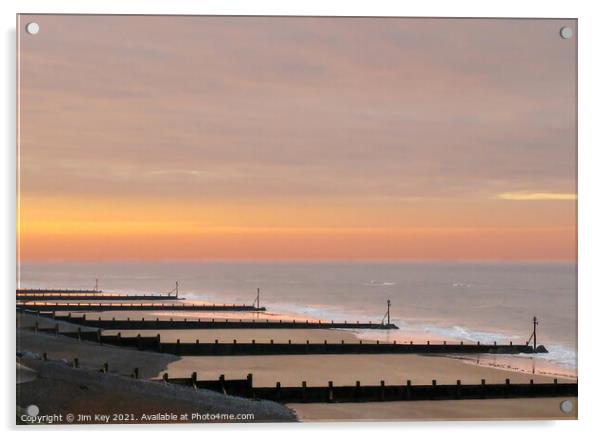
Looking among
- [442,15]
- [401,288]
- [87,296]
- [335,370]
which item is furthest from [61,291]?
[442,15]

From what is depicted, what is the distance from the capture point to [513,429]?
21.4 feet

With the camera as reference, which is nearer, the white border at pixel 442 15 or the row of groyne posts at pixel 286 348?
the white border at pixel 442 15

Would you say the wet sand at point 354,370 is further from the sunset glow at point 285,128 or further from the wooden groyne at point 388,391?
the sunset glow at point 285,128

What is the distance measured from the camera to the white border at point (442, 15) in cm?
641

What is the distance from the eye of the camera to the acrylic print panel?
255 inches

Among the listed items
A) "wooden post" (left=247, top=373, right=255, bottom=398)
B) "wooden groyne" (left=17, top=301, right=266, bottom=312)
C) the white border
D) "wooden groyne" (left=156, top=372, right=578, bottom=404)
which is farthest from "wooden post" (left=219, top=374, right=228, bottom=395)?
"wooden groyne" (left=17, top=301, right=266, bottom=312)

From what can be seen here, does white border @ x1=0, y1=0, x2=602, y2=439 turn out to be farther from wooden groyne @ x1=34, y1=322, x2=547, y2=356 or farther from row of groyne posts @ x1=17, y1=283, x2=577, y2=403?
wooden groyne @ x1=34, y1=322, x2=547, y2=356

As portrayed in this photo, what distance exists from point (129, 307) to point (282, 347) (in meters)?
1.29

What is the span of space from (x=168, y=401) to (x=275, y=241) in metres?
1.41

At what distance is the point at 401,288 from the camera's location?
6855 millimetres

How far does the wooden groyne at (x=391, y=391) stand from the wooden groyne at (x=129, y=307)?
613 millimetres

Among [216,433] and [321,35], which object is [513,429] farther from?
[321,35]

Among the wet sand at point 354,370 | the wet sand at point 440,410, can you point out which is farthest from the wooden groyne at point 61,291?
the wet sand at point 440,410

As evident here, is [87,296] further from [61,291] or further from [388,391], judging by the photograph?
[388,391]
